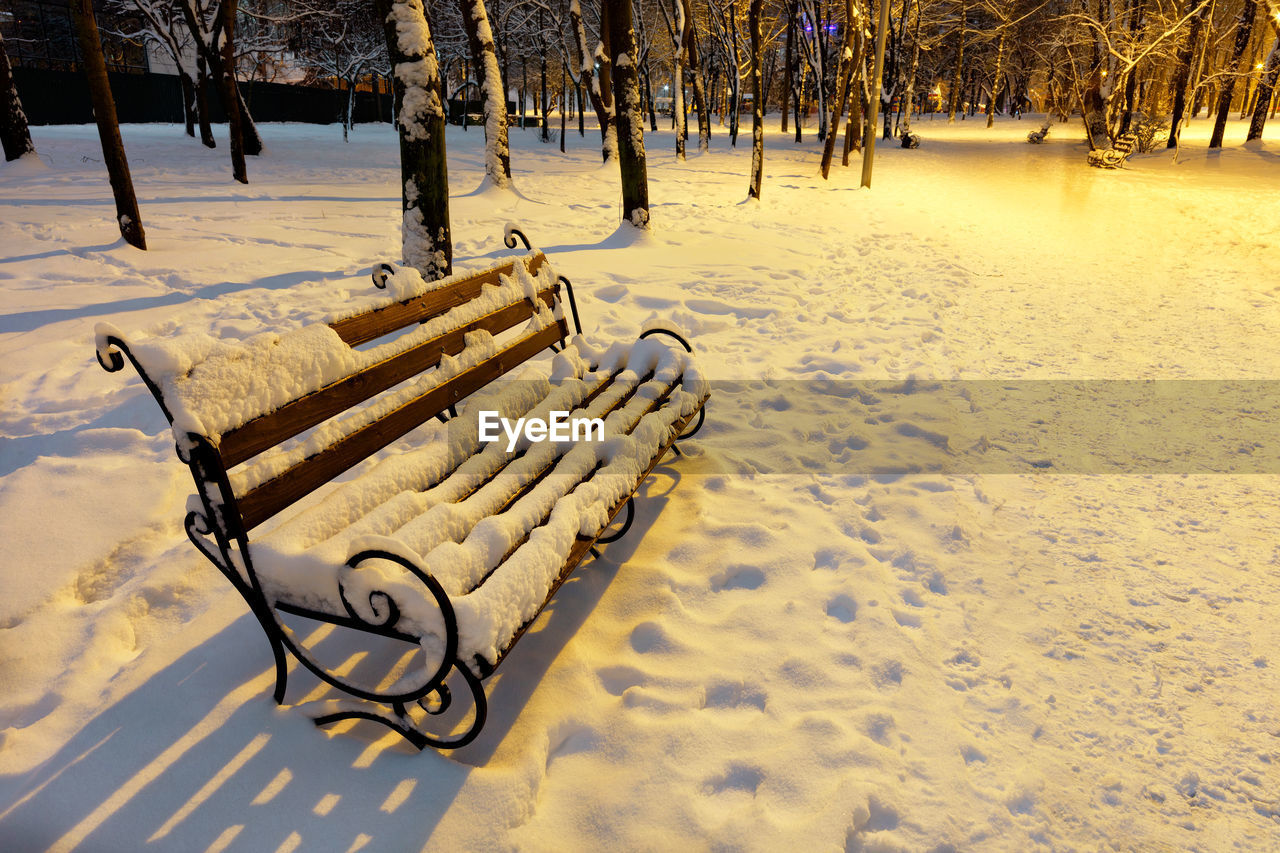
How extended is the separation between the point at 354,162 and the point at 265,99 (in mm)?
18310

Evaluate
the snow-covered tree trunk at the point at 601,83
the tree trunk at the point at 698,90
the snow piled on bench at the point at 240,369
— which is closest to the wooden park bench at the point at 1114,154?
the tree trunk at the point at 698,90

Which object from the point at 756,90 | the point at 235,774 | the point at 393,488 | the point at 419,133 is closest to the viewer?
the point at 235,774

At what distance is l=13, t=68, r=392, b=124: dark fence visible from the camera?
2406cm

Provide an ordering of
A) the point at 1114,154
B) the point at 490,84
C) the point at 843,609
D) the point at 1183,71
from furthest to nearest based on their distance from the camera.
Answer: the point at 1183,71 < the point at 1114,154 < the point at 490,84 < the point at 843,609

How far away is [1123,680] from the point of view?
253 centimetres

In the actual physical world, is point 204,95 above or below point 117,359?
above

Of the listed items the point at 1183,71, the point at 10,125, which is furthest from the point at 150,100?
the point at 1183,71

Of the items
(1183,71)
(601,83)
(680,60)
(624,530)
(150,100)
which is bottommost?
(624,530)

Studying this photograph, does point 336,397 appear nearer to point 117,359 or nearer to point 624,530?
point 117,359

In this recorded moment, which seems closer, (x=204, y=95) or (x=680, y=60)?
(x=204, y=95)

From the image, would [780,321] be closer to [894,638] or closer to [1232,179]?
[894,638]

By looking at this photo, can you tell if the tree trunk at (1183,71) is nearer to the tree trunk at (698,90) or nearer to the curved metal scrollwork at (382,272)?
the tree trunk at (698,90)

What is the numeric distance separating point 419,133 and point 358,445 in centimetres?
450

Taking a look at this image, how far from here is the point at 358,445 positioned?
249 cm
